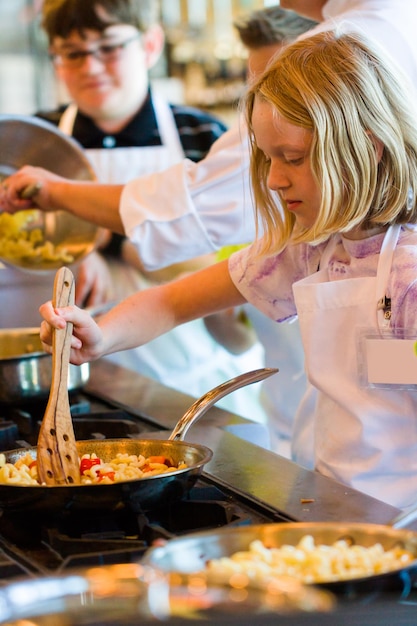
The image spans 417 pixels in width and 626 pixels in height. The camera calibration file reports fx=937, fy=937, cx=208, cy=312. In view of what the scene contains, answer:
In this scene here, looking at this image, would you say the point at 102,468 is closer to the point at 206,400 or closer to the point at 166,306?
the point at 206,400

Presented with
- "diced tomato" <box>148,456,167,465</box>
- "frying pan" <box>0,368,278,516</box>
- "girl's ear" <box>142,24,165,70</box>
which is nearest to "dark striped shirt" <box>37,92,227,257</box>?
"girl's ear" <box>142,24,165,70</box>

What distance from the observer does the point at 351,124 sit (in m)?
1.22

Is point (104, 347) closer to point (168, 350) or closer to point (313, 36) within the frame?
point (313, 36)

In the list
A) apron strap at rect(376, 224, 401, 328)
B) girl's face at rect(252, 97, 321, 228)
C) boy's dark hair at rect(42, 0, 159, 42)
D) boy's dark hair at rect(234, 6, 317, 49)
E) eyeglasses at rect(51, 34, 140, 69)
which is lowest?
apron strap at rect(376, 224, 401, 328)

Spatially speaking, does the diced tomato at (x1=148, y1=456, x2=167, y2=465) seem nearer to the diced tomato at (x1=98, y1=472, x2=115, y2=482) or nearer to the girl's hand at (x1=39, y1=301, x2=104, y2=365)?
the diced tomato at (x1=98, y1=472, x2=115, y2=482)

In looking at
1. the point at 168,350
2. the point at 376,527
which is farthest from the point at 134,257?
the point at 376,527

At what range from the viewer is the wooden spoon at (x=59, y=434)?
1.08 meters

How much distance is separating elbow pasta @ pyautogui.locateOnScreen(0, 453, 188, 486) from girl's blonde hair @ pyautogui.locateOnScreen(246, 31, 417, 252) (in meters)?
0.38

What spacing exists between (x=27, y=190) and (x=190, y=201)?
Answer: 0.34 meters

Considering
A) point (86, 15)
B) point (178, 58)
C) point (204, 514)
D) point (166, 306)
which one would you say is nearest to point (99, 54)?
point (86, 15)

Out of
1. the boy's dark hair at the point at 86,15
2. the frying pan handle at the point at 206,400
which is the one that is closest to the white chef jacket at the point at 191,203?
the frying pan handle at the point at 206,400

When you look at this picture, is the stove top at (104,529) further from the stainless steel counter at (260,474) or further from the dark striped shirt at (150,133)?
the dark striped shirt at (150,133)

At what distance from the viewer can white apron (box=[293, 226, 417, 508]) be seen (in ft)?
4.14

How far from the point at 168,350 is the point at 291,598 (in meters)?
2.09
